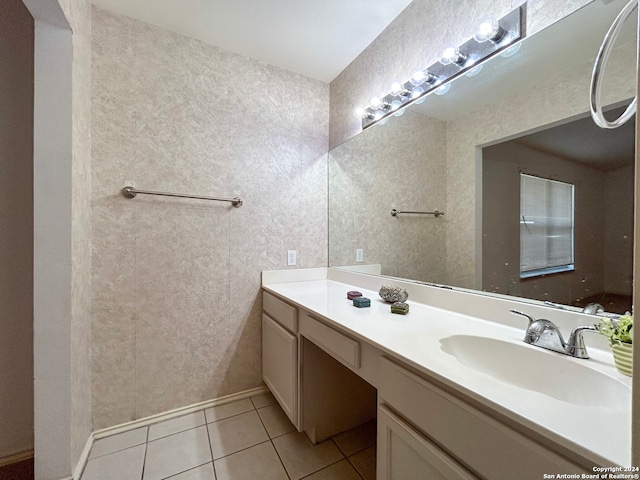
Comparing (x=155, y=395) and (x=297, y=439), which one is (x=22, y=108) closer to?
(x=155, y=395)

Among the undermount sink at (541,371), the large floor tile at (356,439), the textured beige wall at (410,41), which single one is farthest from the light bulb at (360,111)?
the large floor tile at (356,439)

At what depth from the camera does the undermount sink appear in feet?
2.06

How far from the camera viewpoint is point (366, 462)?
4.25 feet

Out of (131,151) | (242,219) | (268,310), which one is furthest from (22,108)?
(268,310)

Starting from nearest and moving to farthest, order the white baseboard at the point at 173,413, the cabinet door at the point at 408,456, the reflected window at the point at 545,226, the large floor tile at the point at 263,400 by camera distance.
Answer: the cabinet door at the point at 408,456, the reflected window at the point at 545,226, the white baseboard at the point at 173,413, the large floor tile at the point at 263,400

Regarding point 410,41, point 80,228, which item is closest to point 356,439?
point 80,228

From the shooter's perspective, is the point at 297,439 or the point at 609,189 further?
the point at 297,439

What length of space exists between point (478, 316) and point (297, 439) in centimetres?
116

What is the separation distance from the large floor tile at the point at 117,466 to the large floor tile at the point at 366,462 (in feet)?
3.35

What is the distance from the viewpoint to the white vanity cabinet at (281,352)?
4.57 feet

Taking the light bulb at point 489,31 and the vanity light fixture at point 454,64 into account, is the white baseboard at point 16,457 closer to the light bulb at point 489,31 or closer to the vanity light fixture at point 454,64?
the vanity light fixture at point 454,64

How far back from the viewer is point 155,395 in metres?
1.56

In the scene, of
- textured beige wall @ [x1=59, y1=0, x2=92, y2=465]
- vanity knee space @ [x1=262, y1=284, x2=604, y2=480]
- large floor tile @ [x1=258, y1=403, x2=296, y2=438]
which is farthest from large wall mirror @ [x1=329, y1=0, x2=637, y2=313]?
textured beige wall @ [x1=59, y1=0, x2=92, y2=465]

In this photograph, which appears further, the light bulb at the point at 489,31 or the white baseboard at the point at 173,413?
the white baseboard at the point at 173,413
